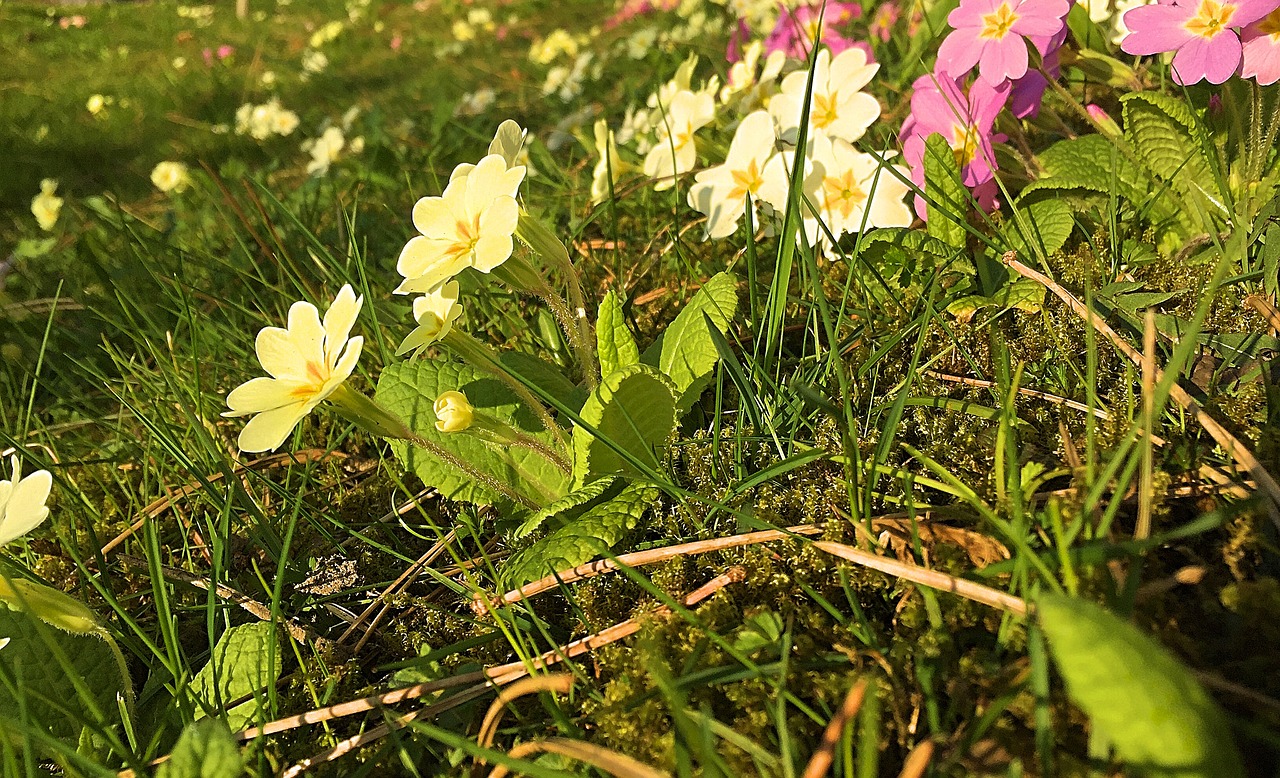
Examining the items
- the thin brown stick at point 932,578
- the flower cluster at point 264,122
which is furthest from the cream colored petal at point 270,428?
the flower cluster at point 264,122

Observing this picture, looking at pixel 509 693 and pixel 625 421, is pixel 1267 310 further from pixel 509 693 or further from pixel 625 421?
pixel 509 693

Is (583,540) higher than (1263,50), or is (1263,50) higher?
(1263,50)

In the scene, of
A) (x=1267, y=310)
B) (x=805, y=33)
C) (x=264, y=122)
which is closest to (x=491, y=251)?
(x=1267, y=310)

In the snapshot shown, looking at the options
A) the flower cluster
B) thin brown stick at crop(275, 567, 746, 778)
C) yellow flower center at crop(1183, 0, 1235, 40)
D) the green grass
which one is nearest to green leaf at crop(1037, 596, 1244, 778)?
the green grass

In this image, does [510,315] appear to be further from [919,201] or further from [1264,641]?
[1264,641]

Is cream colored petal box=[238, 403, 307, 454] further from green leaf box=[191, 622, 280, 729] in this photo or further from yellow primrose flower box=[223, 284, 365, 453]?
green leaf box=[191, 622, 280, 729]
